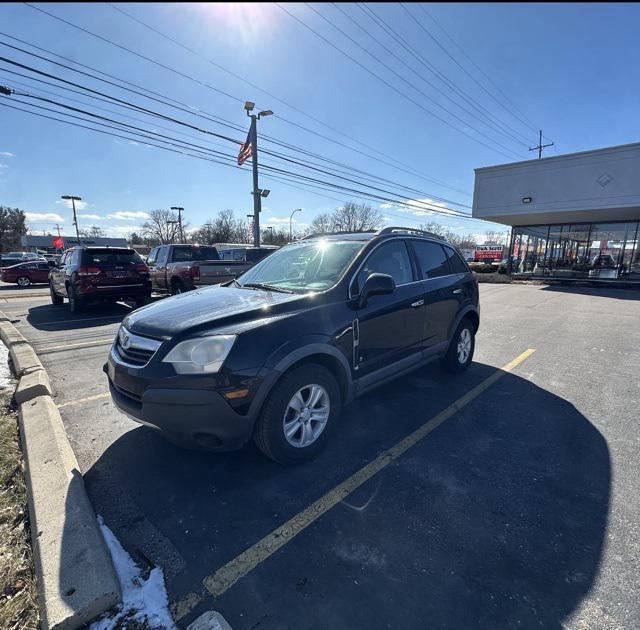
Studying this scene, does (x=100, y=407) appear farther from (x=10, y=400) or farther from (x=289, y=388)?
(x=289, y=388)

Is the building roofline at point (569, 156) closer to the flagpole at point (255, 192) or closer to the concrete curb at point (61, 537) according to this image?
the flagpole at point (255, 192)

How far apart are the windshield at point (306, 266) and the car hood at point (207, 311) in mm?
345

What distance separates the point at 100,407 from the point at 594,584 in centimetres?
441

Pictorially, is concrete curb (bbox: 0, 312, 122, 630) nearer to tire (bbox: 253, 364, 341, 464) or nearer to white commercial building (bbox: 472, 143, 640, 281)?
tire (bbox: 253, 364, 341, 464)

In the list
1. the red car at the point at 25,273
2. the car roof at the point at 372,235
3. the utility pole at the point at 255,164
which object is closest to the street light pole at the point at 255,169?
the utility pole at the point at 255,164

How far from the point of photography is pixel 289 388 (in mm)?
2715

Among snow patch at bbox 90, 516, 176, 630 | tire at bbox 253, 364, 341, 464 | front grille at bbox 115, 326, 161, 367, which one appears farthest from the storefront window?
snow patch at bbox 90, 516, 176, 630

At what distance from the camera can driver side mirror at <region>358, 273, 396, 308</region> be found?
10.4 ft

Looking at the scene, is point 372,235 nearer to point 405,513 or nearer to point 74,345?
point 405,513

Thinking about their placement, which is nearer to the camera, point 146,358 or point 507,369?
point 146,358

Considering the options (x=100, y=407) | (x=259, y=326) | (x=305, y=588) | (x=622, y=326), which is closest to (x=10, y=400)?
(x=100, y=407)

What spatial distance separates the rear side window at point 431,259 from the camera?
14.2 feet

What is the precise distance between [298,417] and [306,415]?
8cm

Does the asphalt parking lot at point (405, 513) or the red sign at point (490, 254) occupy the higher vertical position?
the red sign at point (490, 254)
